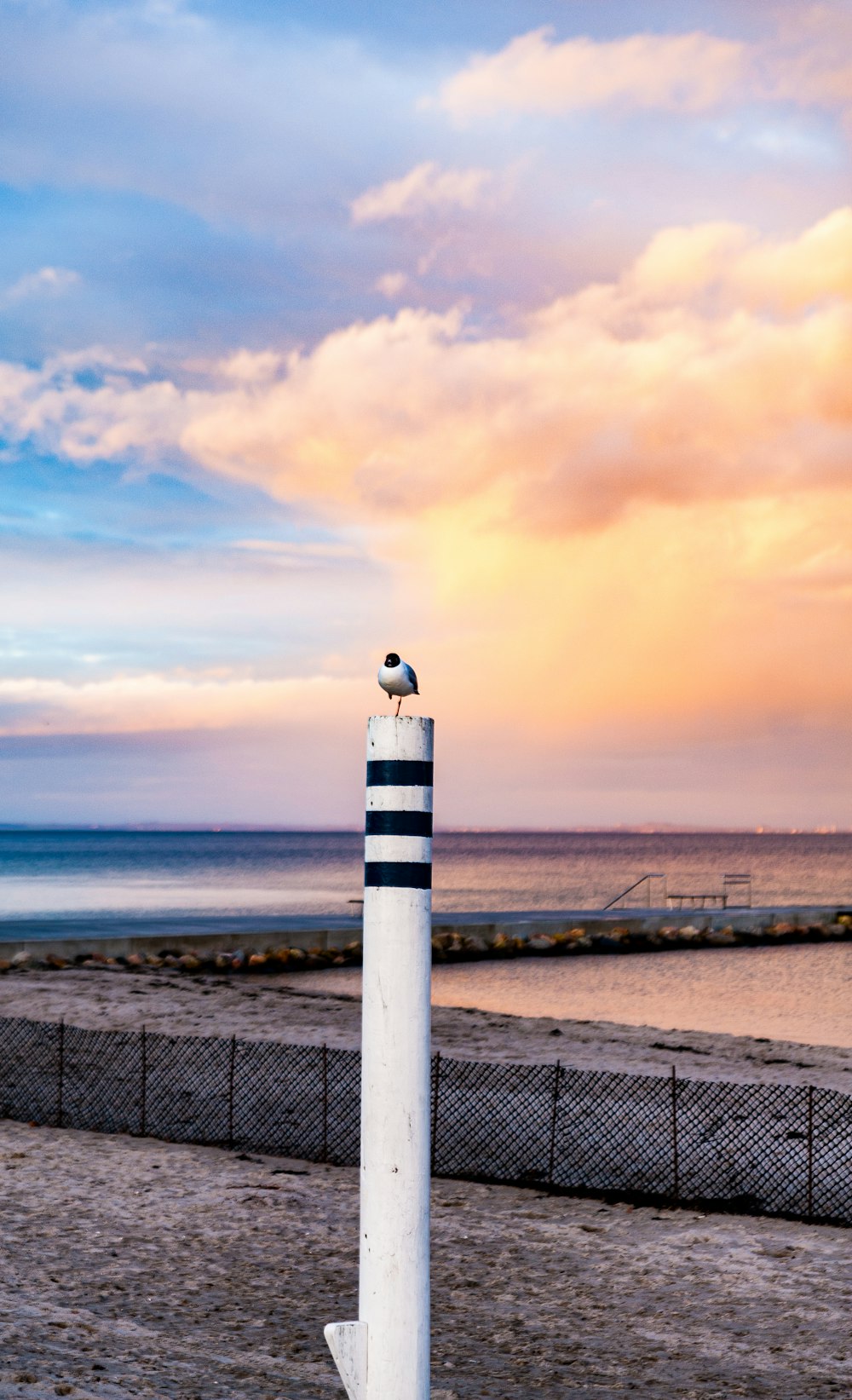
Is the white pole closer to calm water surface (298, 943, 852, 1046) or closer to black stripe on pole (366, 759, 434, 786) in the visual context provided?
black stripe on pole (366, 759, 434, 786)

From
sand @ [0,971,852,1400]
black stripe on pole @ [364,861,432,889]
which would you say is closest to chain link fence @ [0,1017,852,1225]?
sand @ [0,971,852,1400]

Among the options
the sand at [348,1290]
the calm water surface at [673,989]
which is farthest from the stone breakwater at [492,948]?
the sand at [348,1290]

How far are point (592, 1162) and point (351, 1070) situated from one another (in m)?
4.04

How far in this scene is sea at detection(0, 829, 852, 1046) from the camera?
32.0 m

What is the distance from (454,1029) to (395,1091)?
1830 centimetres

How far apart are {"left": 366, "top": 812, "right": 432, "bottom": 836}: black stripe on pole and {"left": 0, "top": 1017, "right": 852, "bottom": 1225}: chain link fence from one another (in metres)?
7.14

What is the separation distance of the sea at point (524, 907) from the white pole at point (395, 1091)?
23.9 metres

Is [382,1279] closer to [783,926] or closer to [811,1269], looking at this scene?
[811,1269]

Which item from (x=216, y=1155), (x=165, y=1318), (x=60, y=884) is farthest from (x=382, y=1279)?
(x=60, y=884)

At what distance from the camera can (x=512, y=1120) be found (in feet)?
47.4

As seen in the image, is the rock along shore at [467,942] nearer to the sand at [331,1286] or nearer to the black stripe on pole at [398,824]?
the sand at [331,1286]

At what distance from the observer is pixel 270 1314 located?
789 centimetres

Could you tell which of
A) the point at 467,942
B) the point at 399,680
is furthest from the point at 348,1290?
the point at 467,942

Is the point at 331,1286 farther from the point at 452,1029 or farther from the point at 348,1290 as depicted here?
the point at 452,1029
